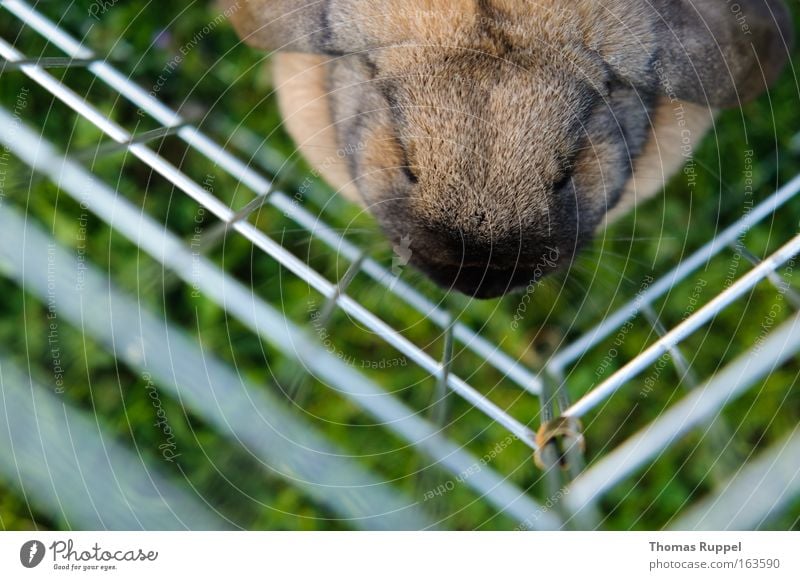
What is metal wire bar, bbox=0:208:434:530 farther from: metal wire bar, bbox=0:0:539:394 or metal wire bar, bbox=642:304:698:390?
metal wire bar, bbox=642:304:698:390

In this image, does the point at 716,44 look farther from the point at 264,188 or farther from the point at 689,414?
the point at 264,188

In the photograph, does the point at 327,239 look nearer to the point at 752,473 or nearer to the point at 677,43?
the point at 677,43

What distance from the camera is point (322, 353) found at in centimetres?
92

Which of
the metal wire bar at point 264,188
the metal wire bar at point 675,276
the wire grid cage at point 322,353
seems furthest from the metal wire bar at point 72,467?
the metal wire bar at point 675,276

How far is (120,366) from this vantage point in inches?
35.7

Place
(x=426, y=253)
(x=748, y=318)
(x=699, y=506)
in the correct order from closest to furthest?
(x=426, y=253)
(x=699, y=506)
(x=748, y=318)

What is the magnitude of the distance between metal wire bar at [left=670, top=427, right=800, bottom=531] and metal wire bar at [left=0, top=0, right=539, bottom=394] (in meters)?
0.27

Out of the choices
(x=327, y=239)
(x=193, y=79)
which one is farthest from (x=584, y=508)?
(x=193, y=79)

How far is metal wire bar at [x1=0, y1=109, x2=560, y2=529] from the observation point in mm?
900

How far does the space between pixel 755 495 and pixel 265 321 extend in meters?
0.64

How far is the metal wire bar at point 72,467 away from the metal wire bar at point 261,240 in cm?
17

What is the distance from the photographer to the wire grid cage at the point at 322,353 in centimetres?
86

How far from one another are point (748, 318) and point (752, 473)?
0.24 meters

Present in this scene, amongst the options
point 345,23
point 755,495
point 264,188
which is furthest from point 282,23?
point 755,495
